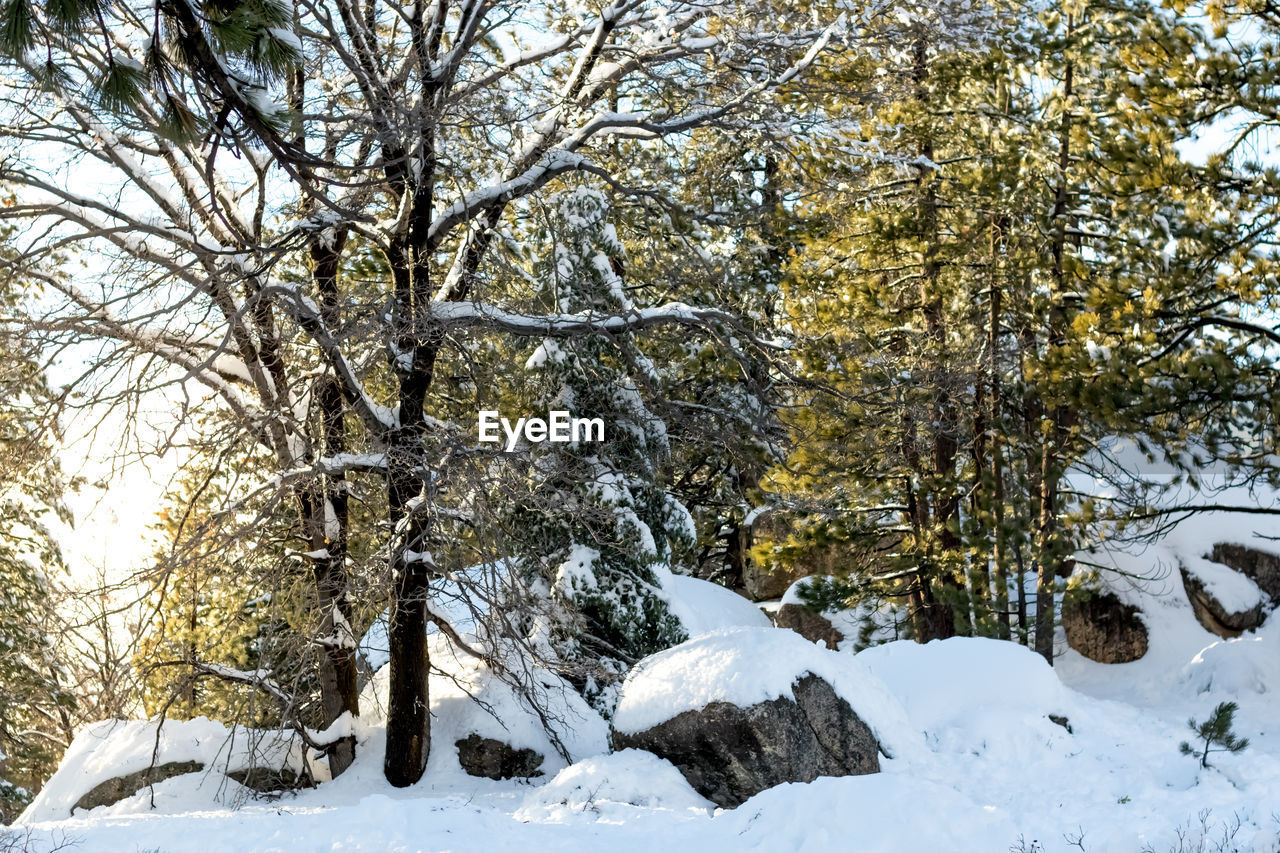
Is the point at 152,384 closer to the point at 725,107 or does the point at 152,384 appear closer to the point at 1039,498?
the point at 725,107

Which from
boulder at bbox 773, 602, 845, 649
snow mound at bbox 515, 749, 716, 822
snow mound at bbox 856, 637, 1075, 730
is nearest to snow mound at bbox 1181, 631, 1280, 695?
snow mound at bbox 856, 637, 1075, 730

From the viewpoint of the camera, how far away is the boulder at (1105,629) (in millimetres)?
15320

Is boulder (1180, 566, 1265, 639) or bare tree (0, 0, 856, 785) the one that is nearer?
bare tree (0, 0, 856, 785)

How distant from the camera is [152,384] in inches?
323

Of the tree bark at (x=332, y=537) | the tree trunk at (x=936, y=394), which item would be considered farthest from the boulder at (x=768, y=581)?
the tree bark at (x=332, y=537)

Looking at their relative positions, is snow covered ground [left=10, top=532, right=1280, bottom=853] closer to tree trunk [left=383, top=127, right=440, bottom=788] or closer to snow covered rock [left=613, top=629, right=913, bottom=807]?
snow covered rock [left=613, top=629, right=913, bottom=807]

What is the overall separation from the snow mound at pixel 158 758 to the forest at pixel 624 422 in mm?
51

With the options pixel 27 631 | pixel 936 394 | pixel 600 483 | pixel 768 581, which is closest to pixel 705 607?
pixel 600 483

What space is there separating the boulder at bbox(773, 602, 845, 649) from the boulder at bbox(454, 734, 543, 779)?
7824 millimetres

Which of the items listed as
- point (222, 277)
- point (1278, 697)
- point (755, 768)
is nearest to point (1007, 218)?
point (1278, 697)

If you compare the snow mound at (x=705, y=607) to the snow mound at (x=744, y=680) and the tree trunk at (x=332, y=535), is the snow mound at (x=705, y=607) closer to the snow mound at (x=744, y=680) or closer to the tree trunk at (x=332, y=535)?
the snow mound at (x=744, y=680)

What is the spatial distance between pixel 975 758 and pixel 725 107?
235 inches

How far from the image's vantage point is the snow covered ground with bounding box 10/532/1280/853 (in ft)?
20.3

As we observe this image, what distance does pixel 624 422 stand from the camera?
12.5 m
